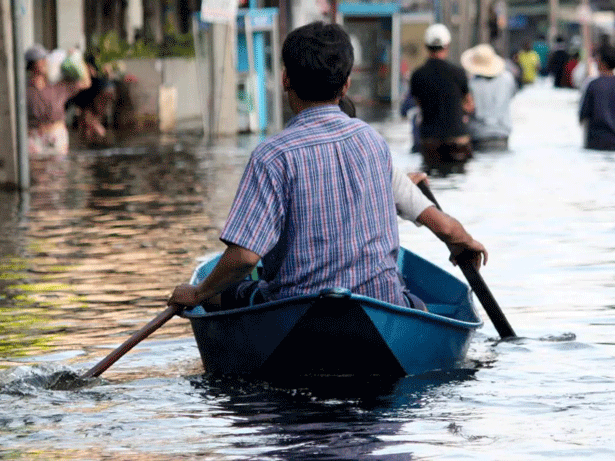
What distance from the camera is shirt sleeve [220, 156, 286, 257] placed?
6.95 meters

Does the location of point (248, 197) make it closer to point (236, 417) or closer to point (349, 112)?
point (236, 417)

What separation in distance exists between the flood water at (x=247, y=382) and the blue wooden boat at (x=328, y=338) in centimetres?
9

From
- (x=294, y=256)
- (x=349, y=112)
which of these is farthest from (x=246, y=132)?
(x=294, y=256)

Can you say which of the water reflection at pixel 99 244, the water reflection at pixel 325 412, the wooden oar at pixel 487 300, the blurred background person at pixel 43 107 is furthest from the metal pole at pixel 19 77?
the water reflection at pixel 325 412

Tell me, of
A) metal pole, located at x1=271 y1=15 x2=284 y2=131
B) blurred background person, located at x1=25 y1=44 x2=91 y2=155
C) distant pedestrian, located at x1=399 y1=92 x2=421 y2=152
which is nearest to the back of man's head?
distant pedestrian, located at x1=399 y1=92 x2=421 y2=152

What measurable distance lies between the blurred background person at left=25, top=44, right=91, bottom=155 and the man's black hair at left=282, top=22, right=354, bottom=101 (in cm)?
1704

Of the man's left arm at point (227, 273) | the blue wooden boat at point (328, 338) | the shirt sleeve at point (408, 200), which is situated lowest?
the blue wooden boat at point (328, 338)

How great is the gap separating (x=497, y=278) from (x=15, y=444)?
5342mm

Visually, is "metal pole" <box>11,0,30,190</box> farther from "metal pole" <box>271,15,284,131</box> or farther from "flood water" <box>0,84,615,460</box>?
"metal pole" <box>271,15,284,131</box>

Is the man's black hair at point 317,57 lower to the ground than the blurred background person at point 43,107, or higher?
higher

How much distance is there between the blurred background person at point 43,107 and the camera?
2377 centimetres

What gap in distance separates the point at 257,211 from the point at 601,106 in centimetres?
1556

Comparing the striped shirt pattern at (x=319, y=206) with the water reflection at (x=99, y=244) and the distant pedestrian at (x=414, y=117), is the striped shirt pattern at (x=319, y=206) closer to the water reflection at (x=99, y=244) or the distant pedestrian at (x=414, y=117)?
the water reflection at (x=99, y=244)

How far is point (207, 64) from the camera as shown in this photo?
1140 inches
